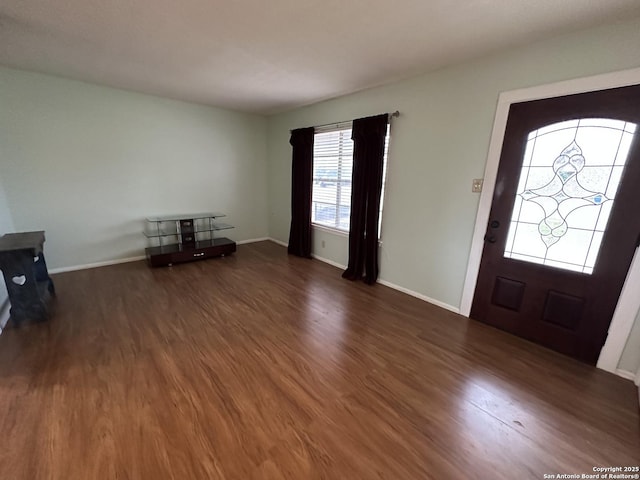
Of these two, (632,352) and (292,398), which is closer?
(292,398)

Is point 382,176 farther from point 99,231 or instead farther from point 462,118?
point 99,231

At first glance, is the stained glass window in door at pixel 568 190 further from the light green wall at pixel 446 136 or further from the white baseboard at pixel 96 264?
the white baseboard at pixel 96 264

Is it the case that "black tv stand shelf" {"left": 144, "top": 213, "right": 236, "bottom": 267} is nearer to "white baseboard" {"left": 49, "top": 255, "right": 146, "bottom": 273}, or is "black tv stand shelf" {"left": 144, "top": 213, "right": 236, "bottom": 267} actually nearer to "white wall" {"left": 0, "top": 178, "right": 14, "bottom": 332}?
"white baseboard" {"left": 49, "top": 255, "right": 146, "bottom": 273}

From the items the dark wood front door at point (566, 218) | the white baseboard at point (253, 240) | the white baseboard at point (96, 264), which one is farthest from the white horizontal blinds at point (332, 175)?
the white baseboard at point (96, 264)

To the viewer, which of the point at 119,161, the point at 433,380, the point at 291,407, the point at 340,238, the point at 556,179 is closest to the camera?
the point at 291,407

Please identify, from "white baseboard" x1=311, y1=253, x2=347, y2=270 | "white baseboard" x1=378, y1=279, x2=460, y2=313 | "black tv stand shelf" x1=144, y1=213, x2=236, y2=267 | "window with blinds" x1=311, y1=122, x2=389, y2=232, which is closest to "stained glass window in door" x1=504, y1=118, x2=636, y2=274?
"white baseboard" x1=378, y1=279, x2=460, y2=313

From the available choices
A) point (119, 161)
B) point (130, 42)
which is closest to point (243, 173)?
point (119, 161)

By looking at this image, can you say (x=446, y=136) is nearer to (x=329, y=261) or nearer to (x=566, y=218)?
(x=566, y=218)

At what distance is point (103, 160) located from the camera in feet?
11.4

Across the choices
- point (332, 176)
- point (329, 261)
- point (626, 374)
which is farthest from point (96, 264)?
point (626, 374)

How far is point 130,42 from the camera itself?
2150mm

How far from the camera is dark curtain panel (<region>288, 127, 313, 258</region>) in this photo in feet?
13.5

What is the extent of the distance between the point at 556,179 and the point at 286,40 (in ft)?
7.97

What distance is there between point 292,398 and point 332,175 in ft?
10.1
